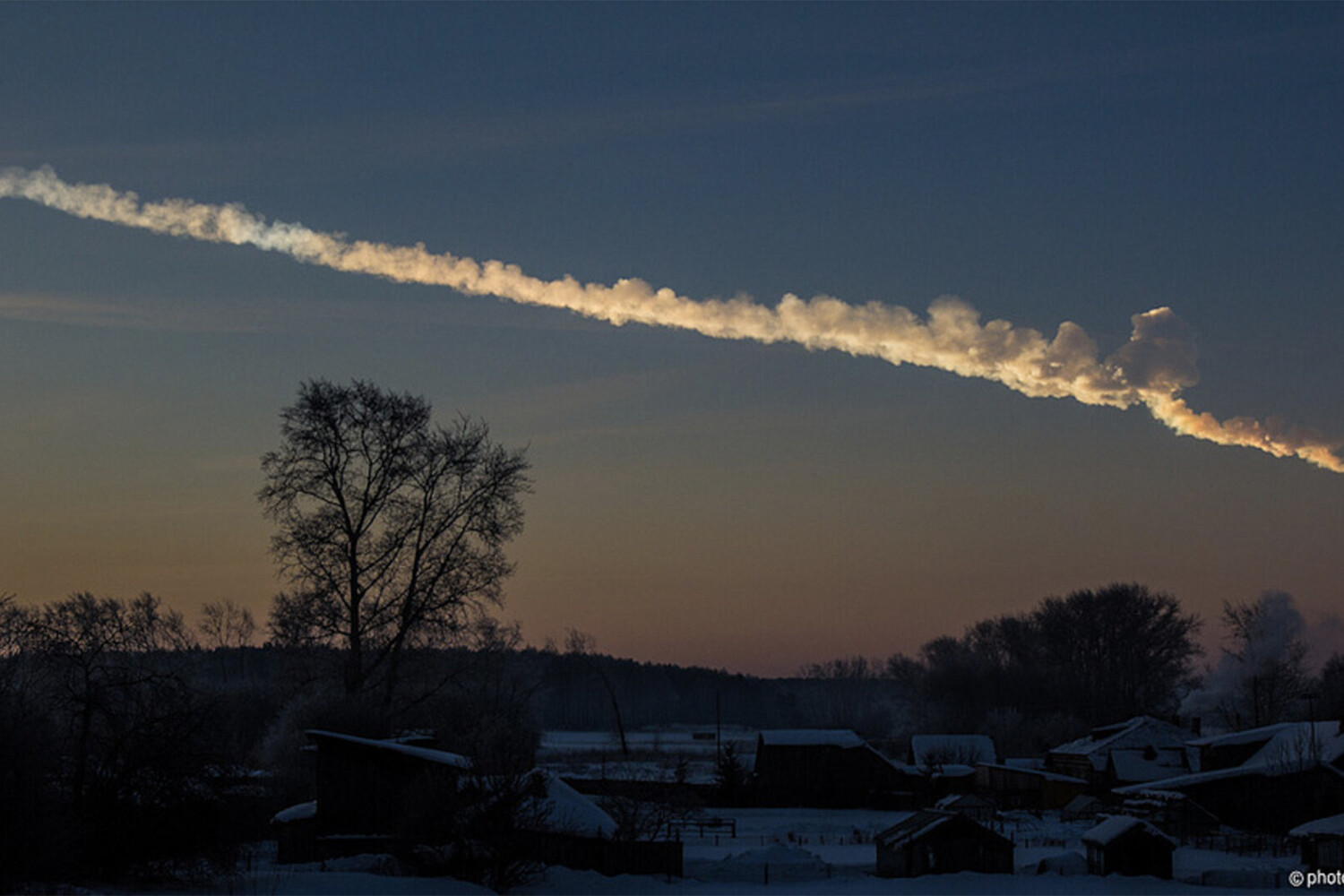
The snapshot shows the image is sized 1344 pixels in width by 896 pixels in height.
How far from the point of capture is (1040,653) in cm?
13362

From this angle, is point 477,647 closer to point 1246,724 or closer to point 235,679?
point 1246,724

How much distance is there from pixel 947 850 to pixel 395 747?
16.4 metres

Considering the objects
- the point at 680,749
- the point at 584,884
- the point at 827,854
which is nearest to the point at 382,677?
the point at 584,884

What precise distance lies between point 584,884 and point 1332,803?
3420cm

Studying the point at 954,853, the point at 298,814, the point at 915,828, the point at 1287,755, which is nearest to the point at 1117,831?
the point at 954,853

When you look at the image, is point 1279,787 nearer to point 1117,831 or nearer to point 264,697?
point 1117,831

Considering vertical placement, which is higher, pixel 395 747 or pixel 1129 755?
pixel 395 747

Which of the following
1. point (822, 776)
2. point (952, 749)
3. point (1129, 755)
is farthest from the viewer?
point (952, 749)

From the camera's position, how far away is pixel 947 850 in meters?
39.2

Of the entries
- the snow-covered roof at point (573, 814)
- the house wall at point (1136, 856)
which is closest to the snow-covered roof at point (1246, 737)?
the house wall at point (1136, 856)

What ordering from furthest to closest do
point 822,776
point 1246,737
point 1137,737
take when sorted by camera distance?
point 1137,737 < point 822,776 < point 1246,737

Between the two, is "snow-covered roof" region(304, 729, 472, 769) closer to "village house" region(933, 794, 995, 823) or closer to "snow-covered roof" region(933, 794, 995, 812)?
"snow-covered roof" region(933, 794, 995, 812)

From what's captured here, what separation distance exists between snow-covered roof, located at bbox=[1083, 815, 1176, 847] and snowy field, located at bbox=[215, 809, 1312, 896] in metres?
1.02

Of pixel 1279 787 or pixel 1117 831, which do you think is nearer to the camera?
pixel 1117 831
